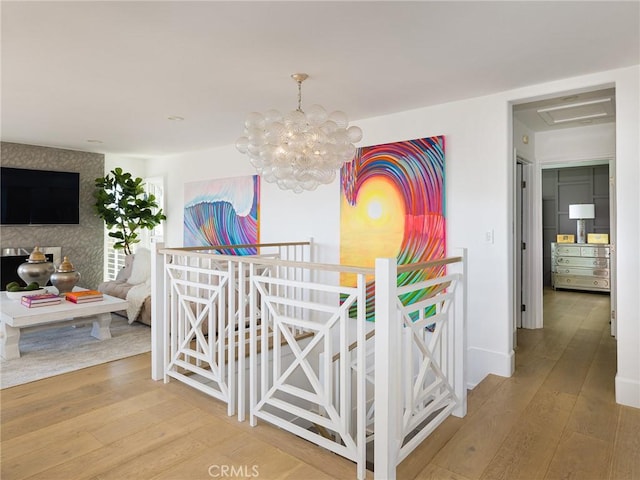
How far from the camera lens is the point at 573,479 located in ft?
6.47

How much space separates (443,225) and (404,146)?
2.84 ft

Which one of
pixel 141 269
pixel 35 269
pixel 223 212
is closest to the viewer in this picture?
pixel 35 269

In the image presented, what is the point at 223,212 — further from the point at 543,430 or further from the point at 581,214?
the point at 581,214

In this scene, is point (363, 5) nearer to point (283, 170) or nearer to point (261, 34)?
point (261, 34)

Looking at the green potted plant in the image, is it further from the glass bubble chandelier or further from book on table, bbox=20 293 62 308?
the glass bubble chandelier

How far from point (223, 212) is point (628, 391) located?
4858mm

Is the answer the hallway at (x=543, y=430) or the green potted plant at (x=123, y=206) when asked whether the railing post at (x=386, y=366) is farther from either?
the green potted plant at (x=123, y=206)

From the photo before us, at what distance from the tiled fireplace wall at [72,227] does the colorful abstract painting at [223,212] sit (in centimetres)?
152

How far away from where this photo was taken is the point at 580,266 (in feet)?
23.6

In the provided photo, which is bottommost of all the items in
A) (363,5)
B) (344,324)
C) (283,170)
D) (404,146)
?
(344,324)

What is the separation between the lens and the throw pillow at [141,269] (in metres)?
5.30

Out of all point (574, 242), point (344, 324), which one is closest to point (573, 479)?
point (344, 324)

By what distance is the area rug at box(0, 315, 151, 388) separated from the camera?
3363mm
